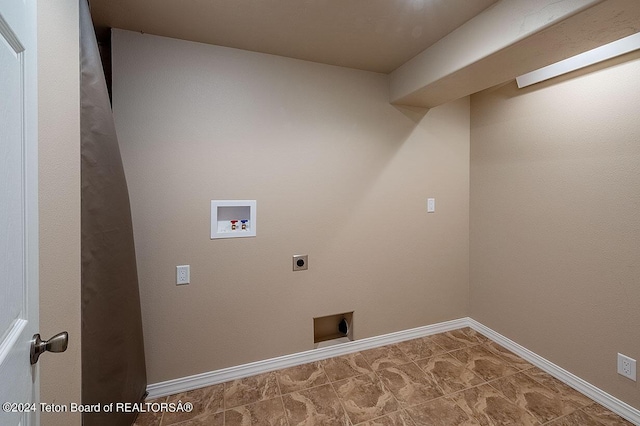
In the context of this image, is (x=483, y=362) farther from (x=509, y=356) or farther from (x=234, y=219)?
(x=234, y=219)

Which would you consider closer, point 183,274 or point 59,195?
point 59,195

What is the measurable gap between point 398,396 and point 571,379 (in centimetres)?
124

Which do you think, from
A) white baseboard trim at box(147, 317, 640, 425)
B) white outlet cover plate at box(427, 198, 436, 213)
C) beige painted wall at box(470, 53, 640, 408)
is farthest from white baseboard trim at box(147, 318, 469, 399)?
white outlet cover plate at box(427, 198, 436, 213)

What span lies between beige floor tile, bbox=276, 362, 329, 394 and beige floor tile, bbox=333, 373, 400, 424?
0.14 metres

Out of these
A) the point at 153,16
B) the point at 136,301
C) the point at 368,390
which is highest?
the point at 153,16

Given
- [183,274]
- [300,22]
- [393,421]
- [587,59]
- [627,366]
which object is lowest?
[393,421]

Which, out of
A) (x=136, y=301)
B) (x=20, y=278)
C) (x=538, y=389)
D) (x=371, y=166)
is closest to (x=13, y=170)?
(x=20, y=278)

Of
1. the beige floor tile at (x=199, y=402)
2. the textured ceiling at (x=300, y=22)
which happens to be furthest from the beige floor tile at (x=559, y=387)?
the textured ceiling at (x=300, y=22)

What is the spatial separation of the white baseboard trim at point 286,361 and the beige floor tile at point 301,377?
0.04 m

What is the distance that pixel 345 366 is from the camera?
6.77 ft

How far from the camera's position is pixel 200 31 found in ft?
5.36

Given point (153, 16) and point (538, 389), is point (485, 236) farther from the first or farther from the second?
point (153, 16)

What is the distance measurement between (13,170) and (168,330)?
1515mm

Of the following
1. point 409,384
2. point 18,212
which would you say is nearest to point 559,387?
point 409,384
